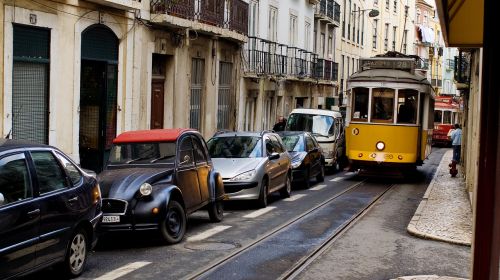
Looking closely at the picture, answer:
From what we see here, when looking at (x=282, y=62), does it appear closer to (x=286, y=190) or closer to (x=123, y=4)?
(x=123, y=4)

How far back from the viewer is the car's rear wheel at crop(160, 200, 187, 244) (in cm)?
1103

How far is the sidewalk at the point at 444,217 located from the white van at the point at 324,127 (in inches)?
210

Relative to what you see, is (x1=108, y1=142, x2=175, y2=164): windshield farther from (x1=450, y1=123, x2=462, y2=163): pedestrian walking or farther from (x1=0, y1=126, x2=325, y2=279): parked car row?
(x1=450, y1=123, x2=462, y2=163): pedestrian walking

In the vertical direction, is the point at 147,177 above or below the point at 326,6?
below

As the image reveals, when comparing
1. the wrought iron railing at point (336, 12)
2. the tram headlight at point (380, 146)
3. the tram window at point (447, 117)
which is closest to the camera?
the tram headlight at point (380, 146)

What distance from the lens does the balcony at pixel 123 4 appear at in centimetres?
1857

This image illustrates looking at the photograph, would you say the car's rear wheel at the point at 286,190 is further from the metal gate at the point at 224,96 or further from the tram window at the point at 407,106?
the metal gate at the point at 224,96

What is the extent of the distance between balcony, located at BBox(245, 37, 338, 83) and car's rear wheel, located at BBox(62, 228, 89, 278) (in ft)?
73.0

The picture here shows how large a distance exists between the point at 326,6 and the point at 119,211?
3698 cm

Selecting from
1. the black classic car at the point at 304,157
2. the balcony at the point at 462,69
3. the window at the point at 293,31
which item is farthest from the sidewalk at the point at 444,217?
the window at the point at 293,31

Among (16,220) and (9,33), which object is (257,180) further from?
(16,220)

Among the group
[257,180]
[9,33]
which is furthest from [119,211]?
[9,33]

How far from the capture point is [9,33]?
50.7ft

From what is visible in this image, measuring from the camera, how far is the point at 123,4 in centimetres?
1919
